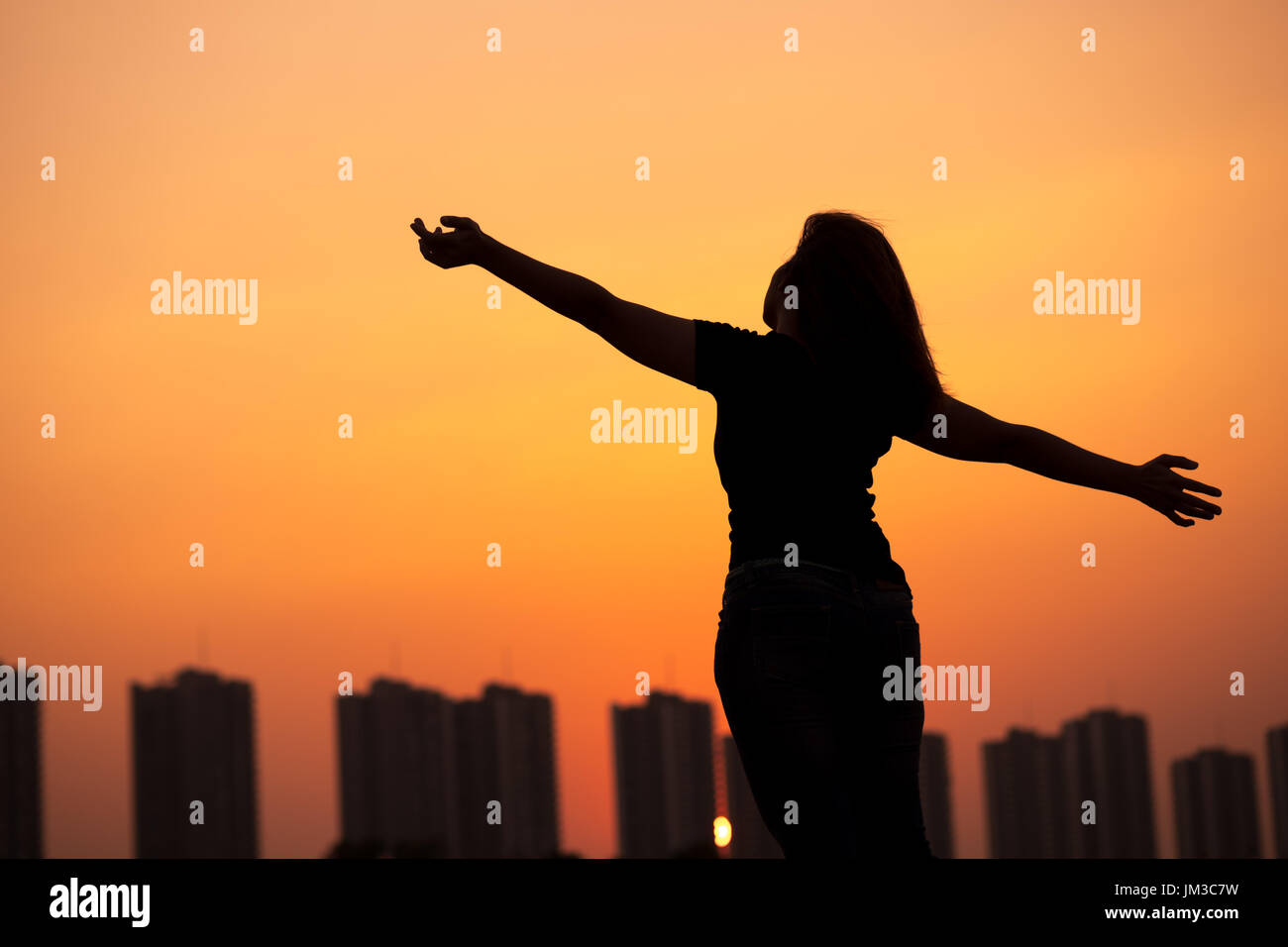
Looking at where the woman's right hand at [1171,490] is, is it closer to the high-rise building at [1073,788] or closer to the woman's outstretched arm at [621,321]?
the woman's outstretched arm at [621,321]

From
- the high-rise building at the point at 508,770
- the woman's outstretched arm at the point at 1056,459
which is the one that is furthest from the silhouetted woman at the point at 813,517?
the high-rise building at the point at 508,770

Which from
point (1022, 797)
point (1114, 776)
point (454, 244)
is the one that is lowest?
point (1022, 797)

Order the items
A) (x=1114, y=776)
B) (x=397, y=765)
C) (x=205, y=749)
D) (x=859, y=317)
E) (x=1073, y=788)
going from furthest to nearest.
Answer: (x=1073, y=788) → (x=205, y=749) → (x=1114, y=776) → (x=397, y=765) → (x=859, y=317)

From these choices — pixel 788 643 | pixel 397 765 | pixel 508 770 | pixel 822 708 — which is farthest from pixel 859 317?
pixel 397 765

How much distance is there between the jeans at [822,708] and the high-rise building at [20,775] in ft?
522

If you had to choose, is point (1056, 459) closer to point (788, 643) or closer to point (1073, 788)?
point (788, 643)

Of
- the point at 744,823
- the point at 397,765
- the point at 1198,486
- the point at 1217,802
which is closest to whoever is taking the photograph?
the point at 1198,486

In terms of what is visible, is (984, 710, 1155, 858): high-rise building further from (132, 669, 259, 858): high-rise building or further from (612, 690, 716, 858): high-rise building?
(132, 669, 259, 858): high-rise building

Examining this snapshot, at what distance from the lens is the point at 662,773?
493ft

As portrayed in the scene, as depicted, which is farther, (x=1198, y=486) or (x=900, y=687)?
(x=1198, y=486)

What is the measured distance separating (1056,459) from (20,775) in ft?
557
